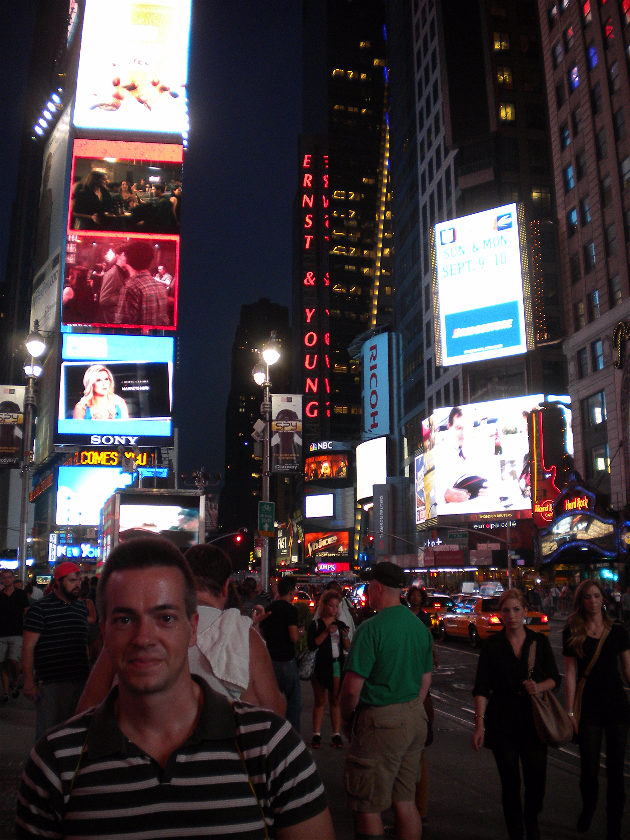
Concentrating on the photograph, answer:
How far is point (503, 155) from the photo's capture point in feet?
252

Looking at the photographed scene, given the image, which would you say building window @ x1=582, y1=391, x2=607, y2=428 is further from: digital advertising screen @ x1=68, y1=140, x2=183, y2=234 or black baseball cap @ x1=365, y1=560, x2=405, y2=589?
black baseball cap @ x1=365, y1=560, x2=405, y2=589

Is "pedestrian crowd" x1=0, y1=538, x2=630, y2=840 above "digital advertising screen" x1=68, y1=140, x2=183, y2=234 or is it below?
below

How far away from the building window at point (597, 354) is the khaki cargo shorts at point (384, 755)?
157 ft

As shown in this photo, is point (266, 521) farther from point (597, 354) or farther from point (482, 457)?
point (482, 457)

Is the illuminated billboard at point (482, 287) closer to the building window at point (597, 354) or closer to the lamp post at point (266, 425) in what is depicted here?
the building window at point (597, 354)

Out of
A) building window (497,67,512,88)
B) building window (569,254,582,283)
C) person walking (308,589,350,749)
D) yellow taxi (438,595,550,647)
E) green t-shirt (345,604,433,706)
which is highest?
building window (497,67,512,88)

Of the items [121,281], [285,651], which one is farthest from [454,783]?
[121,281]

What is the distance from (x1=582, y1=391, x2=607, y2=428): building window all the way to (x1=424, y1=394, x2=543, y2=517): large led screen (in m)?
7.94

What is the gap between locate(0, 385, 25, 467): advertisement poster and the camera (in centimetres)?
3092

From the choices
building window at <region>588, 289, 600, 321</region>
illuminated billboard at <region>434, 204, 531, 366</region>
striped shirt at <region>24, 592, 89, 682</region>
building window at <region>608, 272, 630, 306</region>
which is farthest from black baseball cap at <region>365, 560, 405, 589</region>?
illuminated billboard at <region>434, 204, 531, 366</region>

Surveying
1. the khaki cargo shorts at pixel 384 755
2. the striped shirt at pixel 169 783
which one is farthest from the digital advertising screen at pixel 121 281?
the striped shirt at pixel 169 783

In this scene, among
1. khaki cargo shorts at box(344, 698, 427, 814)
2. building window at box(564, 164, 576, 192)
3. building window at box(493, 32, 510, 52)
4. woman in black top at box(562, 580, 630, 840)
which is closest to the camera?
khaki cargo shorts at box(344, 698, 427, 814)

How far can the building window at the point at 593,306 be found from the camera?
51.6 metres

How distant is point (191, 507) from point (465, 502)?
41386 mm
